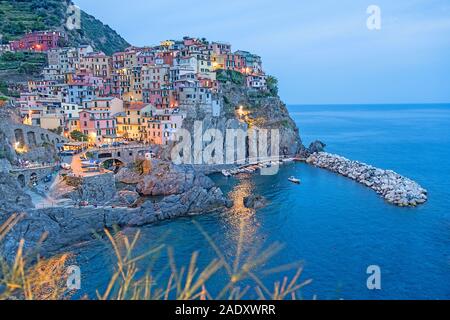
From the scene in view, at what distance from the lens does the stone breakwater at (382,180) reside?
3769 centimetres

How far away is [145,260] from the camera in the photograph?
25.7 metres

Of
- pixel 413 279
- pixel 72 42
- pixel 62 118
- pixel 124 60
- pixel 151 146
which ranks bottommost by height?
pixel 413 279

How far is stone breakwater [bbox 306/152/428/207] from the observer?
3769 cm

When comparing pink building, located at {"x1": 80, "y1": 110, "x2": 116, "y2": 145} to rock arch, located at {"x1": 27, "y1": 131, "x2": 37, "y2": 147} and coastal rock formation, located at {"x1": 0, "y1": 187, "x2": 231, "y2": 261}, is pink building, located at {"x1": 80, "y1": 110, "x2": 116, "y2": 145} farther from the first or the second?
coastal rock formation, located at {"x1": 0, "y1": 187, "x2": 231, "y2": 261}

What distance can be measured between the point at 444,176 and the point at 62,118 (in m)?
51.3

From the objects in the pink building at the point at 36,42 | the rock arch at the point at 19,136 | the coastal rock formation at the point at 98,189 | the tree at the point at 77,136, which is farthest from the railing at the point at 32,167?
the pink building at the point at 36,42

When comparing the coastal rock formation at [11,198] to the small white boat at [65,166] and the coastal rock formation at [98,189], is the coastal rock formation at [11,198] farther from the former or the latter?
the small white boat at [65,166]

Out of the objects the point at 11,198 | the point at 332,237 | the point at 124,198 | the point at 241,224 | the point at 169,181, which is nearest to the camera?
the point at 11,198

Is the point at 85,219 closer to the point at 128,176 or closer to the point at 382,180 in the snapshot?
the point at 128,176

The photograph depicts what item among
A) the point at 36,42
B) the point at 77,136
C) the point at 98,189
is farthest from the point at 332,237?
the point at 36,42

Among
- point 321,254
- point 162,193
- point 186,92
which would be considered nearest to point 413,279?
A: point 321,254

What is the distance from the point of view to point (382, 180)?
43.4 meters

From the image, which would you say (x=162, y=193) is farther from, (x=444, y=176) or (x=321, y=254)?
(x=444, y=176)

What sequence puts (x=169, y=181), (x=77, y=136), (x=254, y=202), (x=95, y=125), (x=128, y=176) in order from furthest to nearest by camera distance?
(x=95, y=125), (x=77, y=136), (x=128, y=176), (x=169, y=181), (x=254, y=202)
